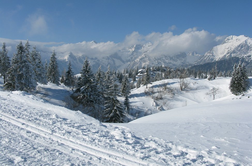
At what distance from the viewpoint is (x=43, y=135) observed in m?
6.38

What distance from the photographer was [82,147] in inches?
219

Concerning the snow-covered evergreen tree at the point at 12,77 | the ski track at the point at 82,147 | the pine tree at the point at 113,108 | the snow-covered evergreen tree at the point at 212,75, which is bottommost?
the pine tree at the point at 113,108

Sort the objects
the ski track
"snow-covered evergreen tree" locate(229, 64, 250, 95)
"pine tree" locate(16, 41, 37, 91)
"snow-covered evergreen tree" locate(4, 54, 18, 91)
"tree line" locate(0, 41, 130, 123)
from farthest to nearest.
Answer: "snow-covered evergreen tree" locate(229, 64, 250, 95) → "pine tree" locate(16, 41, 37, 91) → "snow-covered evergreen tree" locate(4, 54, 18, 91) → "tree line" locate(0, 41, 130, 123) → the ski track

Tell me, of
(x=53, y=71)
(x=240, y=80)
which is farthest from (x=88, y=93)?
(x=240, y=80)

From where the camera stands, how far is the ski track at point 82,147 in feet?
15.6

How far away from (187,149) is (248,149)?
2.53 metres

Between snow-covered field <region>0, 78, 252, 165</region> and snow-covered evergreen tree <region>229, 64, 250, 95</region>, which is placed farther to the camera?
snow-covered evergreen tree <region>229, 64, 250, 95</region>

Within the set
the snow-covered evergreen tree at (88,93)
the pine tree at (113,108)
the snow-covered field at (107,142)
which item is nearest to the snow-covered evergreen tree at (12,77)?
the snow-covered evergreen tree at (88,93)

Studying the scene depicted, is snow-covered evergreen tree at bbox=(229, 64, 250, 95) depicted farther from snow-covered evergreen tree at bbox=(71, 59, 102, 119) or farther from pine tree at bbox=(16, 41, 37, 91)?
pine tree at bbox=(16, 41, 37, 91)

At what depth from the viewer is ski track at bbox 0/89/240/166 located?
4750 mm

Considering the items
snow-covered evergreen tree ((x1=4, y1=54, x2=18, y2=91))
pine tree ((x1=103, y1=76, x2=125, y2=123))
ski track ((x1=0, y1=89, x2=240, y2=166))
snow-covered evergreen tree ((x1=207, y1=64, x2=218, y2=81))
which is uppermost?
snow-covered evergreen tree ((x1=207, y1=64, x2=218, y2=81))

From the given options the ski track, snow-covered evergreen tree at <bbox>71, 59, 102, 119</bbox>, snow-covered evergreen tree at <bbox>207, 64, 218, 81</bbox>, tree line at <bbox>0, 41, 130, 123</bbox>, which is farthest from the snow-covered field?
snow-covered evergreen tree at <bbox>207, 64, 218, 81</bbox>

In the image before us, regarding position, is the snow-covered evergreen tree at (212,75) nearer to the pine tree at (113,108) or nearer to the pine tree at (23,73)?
the pine tree at (113,108)

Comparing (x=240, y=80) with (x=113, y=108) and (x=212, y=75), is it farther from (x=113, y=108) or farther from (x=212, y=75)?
(x=212, y=75)
